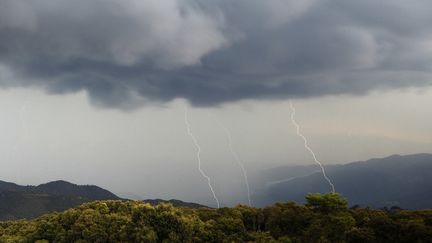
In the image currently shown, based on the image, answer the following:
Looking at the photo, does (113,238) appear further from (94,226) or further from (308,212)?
(308,212)

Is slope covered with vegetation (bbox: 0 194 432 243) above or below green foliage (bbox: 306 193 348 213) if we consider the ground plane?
below

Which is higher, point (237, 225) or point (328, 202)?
point (328, 202)

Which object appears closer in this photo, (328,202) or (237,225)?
(237,225)

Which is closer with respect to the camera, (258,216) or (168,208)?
(168,208)

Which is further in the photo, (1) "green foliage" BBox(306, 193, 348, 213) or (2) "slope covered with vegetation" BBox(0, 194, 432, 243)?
(1) "green foliage" BBox(306, 193, 348, 213)

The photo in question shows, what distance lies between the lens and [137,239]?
189 feet

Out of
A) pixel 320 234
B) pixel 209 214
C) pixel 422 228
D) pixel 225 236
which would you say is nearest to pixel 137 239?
pixel 225 236

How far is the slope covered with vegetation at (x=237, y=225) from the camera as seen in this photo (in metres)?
56.6

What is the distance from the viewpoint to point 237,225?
211 feet

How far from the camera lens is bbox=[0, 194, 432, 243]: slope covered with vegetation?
5662 cm

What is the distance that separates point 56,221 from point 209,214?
881 inches

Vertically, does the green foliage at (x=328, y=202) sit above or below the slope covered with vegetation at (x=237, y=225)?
above

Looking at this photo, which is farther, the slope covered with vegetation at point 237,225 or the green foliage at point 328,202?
the green foliage at point 328,202

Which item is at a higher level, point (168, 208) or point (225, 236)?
point (168, 208)
